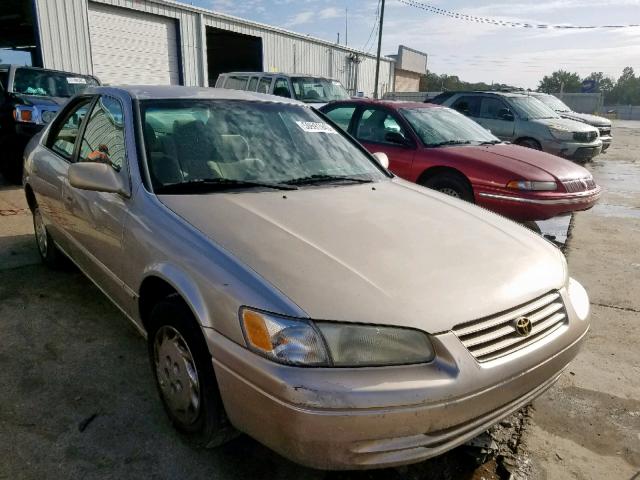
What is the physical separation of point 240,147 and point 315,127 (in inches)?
26.9

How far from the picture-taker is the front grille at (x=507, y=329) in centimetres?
171

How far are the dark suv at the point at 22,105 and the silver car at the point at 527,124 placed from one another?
778 cm

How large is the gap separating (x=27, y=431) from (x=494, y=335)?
2044mm

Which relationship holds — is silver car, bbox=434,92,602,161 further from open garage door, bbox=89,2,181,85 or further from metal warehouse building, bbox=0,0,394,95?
metal warehouse building, bbox=0,0,394,95

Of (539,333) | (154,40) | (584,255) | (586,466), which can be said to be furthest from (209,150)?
(154,40)

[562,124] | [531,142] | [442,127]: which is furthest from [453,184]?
[562,124]

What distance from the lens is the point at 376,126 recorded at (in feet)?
20.7

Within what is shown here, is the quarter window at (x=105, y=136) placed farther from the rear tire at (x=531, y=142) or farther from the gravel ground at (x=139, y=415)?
the rear tire at (x=531, y=142)

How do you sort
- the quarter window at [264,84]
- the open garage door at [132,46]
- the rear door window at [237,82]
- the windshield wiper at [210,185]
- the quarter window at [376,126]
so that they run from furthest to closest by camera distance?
the open garage door at [132,46] < the rear door window at [237,82] < the quarter window at [264,84] < the quarter window at [376,126] < the windshield wiper at [210,185]

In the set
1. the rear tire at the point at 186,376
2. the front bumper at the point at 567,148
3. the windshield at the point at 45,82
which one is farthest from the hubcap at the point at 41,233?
the front bumper at the point at 567,148

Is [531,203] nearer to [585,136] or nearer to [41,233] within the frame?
[41,233]

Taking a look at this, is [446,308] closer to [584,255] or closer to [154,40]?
[584,255]

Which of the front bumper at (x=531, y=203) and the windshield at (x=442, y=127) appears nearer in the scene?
the front bumper at (x=531, y=203)

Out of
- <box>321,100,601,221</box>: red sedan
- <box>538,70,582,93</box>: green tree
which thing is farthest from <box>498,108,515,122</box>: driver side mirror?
<box>538,70,582,93</box>: green tree
